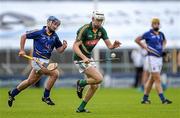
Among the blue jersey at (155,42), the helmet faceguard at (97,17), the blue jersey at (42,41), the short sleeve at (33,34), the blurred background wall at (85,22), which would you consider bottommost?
the blurred background wall at (85,22)

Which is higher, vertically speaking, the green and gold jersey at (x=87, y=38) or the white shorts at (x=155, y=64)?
the green and gold jersey at (x=87, y=38)

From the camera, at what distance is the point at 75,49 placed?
60.3 ft

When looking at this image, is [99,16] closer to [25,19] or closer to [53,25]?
[53,25]

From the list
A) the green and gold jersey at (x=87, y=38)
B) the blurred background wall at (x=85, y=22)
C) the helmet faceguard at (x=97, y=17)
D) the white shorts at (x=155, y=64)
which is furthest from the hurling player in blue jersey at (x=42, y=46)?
the blurred background wall at (x=85, y=22)

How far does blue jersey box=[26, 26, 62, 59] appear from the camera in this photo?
19953 mm

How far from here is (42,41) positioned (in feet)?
65.7

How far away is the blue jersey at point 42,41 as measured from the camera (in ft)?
65.5

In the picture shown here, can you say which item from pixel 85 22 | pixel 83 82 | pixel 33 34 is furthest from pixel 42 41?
pixel 85 22

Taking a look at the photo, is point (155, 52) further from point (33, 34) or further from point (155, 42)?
point (33, 34)

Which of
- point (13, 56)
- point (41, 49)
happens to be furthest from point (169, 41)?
point (41, 49)

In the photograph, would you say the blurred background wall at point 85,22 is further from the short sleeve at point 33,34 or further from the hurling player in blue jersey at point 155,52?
the short sleeve at point 33,34

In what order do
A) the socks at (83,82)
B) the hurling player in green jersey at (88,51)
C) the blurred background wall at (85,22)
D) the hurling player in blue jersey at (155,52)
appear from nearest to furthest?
the hurling player in green jersey at (88,51) → the socks at (83,82) → the hurling player in blue jersey at (155,52) → the blurred background wall at (85,22)

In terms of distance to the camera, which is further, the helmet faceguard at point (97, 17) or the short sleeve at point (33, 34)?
the short sleeve at point (33, 34)

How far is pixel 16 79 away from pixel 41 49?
822 inches
